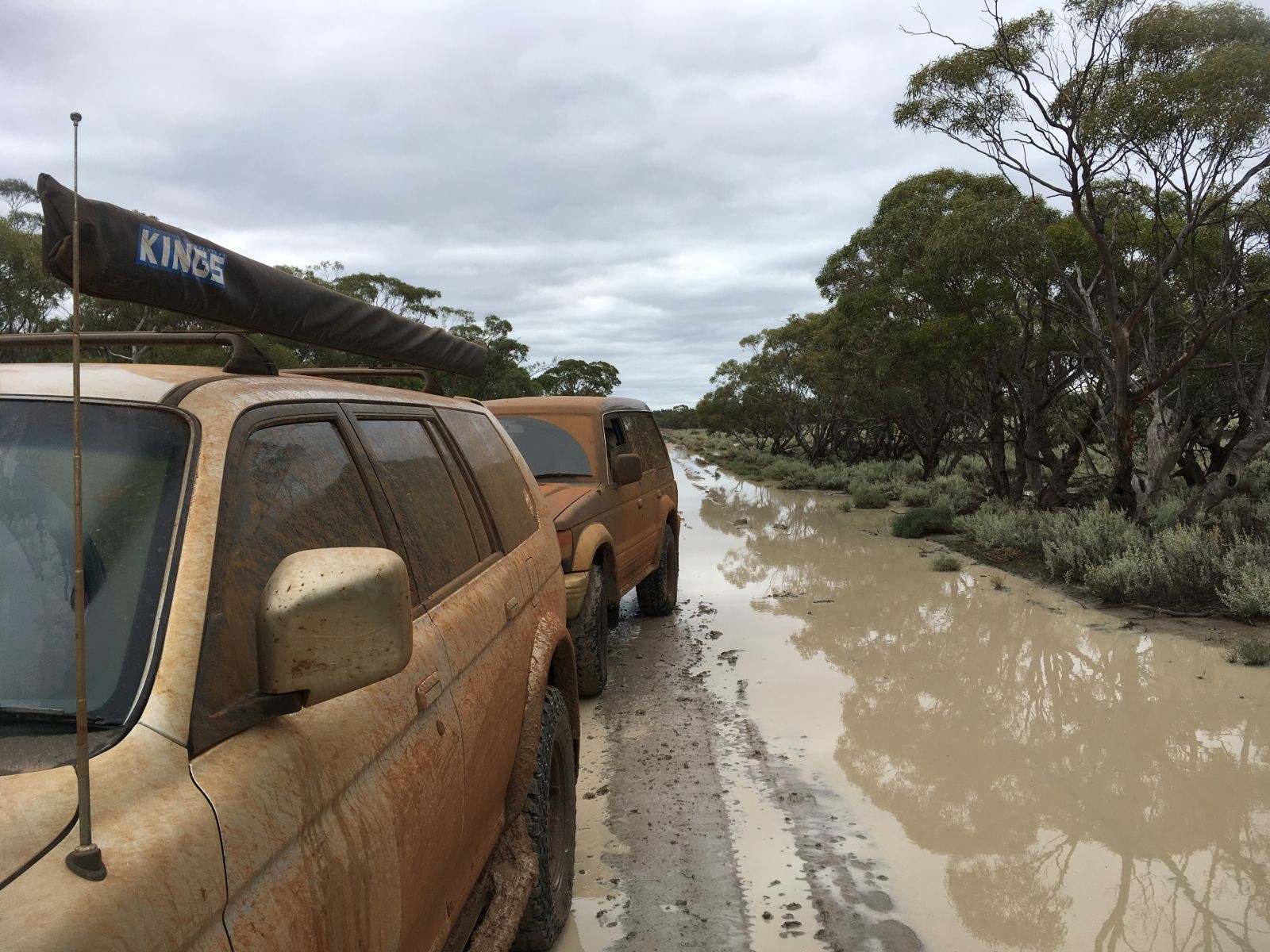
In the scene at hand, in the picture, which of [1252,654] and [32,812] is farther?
[1252,654]

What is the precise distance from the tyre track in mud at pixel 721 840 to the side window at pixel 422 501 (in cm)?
168

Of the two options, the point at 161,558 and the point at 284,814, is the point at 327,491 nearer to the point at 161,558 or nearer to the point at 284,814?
the point at 161,558

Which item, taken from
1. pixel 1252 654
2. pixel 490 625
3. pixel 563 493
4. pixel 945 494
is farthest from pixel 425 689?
pixel 945 494

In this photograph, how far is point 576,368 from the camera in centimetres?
7081

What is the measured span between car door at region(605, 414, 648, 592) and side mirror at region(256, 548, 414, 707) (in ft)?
16.8

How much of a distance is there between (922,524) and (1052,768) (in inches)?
435

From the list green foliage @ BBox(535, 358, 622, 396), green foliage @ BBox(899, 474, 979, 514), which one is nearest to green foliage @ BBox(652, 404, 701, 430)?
green foliage @ BBox(535, 358, 622, 396)

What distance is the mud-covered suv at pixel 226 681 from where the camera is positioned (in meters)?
1.20

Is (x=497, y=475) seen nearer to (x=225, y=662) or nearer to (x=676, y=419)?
(x=225, y=662)

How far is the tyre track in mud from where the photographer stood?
3.42 meters

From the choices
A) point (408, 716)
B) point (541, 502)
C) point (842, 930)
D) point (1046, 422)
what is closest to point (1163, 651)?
point (842, 930)

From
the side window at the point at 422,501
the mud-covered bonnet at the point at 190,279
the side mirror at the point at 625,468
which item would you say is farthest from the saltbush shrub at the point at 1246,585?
the mud-covered bonnet at the point at 190,279

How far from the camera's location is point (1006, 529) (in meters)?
13.2

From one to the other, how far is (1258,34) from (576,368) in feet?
202
